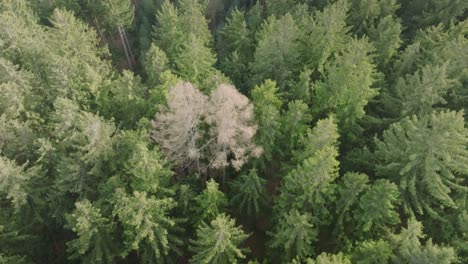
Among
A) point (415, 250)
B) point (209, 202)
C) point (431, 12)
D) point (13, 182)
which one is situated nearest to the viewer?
point (415, 250)

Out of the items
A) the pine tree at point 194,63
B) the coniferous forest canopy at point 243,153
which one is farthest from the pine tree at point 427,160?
the pine tree at point 194,63

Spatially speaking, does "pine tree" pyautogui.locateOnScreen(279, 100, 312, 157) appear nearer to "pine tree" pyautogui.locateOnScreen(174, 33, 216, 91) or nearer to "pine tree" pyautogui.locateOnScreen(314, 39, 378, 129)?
"pine tree" pyautogui.locateOnScreen(314, 39, 378, 129)

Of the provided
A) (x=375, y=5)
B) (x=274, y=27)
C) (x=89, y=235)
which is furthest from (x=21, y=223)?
(x=375, y=5)

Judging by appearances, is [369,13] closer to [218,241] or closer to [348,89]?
[348,89]

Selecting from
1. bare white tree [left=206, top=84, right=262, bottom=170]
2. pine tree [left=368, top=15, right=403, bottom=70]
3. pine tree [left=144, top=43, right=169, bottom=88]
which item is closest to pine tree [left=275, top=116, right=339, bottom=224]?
bare white tree [left=206, top=84, right=262, bottom=170]

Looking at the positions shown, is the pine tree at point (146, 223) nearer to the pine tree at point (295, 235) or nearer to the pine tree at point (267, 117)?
the pine tree at point (295, 235)

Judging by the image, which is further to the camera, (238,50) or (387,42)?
(238,50)

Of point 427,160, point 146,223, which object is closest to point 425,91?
point 427,160
